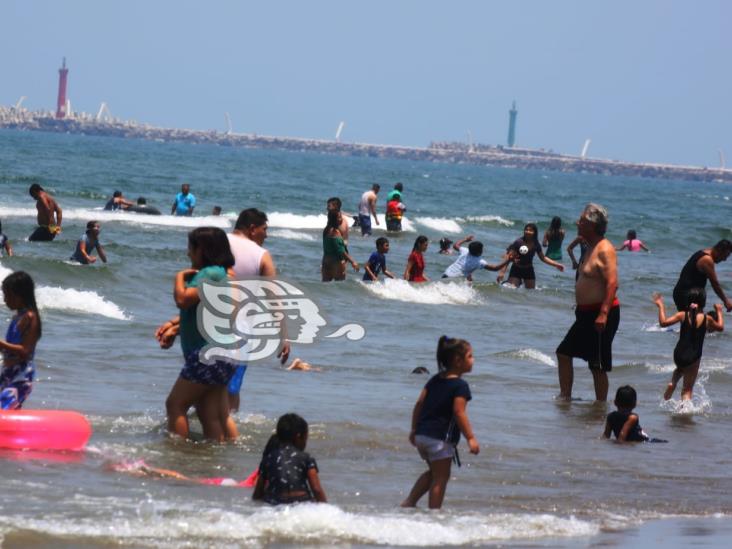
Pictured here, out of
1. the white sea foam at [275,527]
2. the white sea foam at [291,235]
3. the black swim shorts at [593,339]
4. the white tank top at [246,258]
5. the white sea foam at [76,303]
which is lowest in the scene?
the white sea foam at [291,235]

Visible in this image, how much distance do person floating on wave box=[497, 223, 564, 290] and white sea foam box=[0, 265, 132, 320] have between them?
6430 millimetres

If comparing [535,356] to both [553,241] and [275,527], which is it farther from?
[553,241]

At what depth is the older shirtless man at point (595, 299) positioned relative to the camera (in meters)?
9.98

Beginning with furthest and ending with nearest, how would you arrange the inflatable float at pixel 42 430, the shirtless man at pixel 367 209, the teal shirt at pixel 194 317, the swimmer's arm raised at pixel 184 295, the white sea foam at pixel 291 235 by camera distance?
the white sea foam at pixel 291 235 → the shirtless man at pixel 367 209 → the inflatable float at pixel 42 430 → the teal shirt at pixel 194 317 → the swimmer's arm raised at pixel 184 295

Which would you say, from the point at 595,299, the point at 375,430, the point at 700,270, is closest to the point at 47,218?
the point at 700,270

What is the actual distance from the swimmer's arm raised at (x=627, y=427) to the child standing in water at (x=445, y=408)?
117 inches

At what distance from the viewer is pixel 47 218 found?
74.7 ft

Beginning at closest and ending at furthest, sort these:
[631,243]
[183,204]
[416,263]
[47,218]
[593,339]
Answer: [593,339] → [416,263] → [47,218] → [631,243] → [183,204]

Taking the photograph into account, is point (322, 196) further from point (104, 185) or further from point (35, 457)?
point (35, 457)

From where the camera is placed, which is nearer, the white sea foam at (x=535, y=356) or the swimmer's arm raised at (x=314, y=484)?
the swimmer's arm raised at (x=314, y=484)

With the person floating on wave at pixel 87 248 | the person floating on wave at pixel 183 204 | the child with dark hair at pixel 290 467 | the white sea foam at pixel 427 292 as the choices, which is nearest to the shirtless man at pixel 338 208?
the white sea foam at pixel 427 292

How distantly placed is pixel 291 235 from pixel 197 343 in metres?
26.0

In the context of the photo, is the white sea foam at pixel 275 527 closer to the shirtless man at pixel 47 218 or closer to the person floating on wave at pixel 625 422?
the person floating on wave at pixel 625 422

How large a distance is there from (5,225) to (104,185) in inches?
1046
